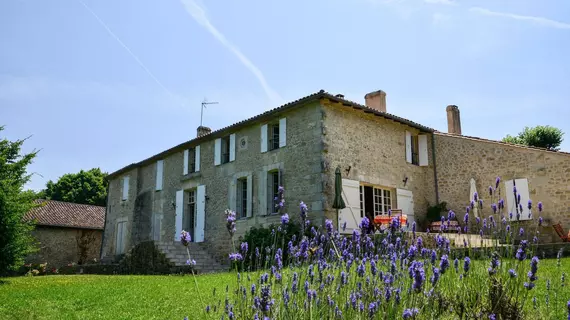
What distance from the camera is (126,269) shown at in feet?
47.8

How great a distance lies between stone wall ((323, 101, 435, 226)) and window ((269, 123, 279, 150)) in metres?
1.96

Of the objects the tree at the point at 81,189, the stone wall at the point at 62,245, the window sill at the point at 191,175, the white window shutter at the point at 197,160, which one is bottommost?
the stone wall at the point at 62,245

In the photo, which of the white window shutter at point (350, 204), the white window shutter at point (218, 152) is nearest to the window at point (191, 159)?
the white window shutter at point (218, 152)

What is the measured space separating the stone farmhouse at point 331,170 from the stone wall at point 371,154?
3cm

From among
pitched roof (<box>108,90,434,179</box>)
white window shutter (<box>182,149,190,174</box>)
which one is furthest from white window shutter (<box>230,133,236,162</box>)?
white window shutter (<box>182,149,190,174</box>)

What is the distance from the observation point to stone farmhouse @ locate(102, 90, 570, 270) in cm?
1239

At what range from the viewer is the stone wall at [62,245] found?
2275 cm

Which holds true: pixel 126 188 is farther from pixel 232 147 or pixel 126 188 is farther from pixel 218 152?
pixel 232 147

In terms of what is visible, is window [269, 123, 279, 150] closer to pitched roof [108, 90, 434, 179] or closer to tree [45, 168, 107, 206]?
pitched roof [108, 90, 434, 179]

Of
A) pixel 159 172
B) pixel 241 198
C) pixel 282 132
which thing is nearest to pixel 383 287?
pixel 282 132

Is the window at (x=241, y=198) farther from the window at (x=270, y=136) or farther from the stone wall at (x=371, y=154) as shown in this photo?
the stone wall at (x=371, y=154)

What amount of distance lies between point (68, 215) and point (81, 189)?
10.1 metres

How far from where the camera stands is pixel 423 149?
15.1 meters

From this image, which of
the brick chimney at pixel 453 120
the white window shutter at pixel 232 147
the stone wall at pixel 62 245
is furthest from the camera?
the stone wall at pixel 62 245
